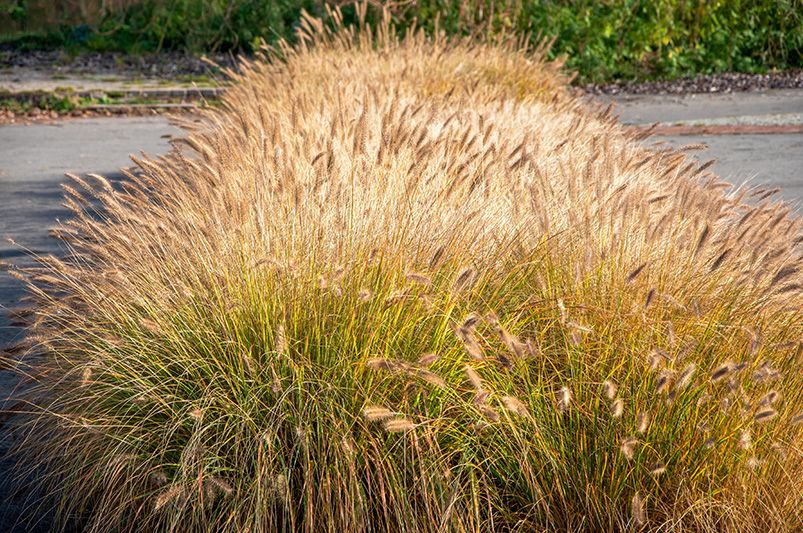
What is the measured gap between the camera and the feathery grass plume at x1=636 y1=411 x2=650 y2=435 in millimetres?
2852

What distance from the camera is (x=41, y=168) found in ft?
34.1

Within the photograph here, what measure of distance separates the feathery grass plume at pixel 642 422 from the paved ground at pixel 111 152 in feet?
10.7

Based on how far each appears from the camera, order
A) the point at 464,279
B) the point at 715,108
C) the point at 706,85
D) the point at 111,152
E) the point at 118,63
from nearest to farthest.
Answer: the point at 464,279 → the point at 111,152 → the point at 715,108 → the point at 706,85 → the point at 118,63

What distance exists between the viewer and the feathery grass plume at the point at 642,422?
285 centimetres

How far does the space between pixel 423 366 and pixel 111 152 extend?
358 inches

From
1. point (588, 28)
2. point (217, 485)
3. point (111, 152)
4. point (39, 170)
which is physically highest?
A: point (217, 485)

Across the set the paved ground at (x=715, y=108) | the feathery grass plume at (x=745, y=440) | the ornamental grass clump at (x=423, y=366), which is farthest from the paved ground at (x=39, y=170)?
the paved ground at (x=715, y=108)

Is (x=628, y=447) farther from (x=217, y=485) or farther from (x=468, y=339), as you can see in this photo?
(x=217, y=485)

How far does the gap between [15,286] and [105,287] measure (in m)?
2.96

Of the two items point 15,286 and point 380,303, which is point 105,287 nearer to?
point 380,303

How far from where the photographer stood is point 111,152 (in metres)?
11.4

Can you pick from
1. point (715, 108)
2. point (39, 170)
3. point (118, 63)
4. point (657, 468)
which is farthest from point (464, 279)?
point (118, 63)

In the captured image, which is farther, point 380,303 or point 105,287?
point 105,287

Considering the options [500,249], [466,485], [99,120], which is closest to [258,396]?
[466,485]
